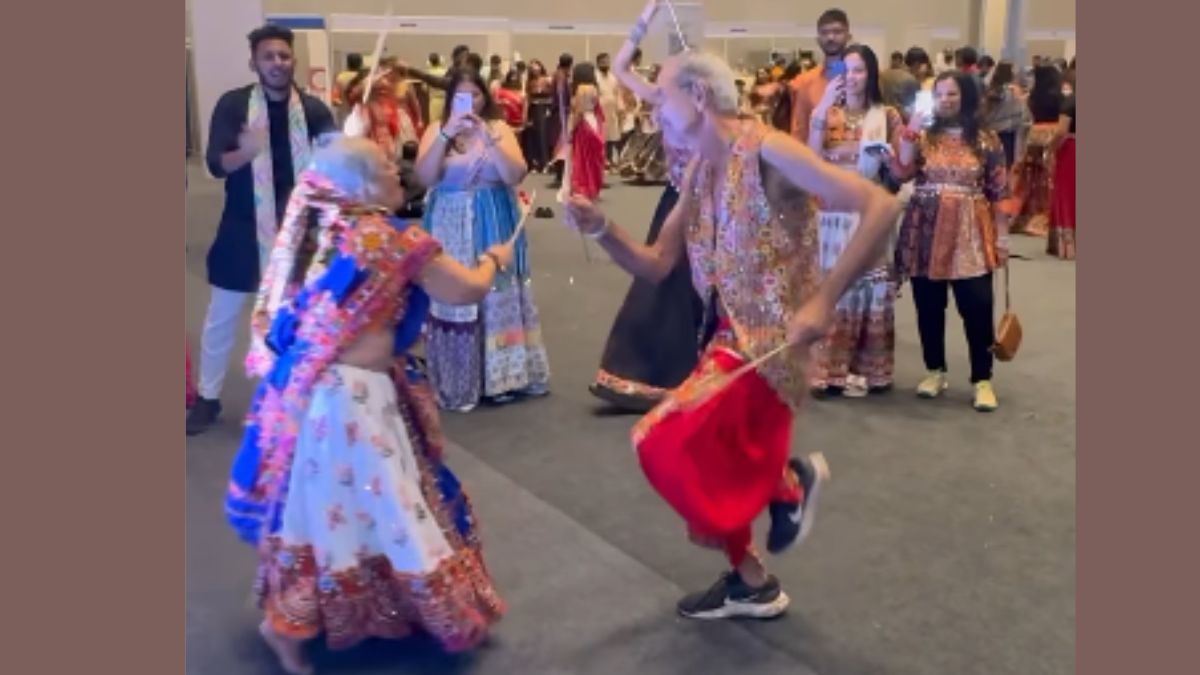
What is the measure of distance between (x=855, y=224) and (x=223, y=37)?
306 inches

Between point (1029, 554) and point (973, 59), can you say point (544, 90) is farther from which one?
point (1029, 554)

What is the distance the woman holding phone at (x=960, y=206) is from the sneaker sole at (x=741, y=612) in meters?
→ 2.20

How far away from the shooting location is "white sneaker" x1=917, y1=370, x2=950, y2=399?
5.11m

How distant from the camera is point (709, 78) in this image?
2.69m

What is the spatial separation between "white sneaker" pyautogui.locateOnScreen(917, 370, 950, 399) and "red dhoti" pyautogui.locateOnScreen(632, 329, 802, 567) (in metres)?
2.45

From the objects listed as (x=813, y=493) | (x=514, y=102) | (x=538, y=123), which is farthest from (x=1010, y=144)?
(x=813, y=493)

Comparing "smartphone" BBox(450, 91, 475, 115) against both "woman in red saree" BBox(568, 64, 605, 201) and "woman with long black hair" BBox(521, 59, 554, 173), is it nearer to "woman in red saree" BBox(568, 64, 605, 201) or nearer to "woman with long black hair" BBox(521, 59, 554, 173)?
"woman in red saree" BBox(568, 64, 605, 201)

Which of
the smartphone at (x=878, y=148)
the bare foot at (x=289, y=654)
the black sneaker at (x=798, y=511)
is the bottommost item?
the bare foot at (x=289, y=654)

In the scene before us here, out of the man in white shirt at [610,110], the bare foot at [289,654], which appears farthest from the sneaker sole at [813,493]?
the man in white shirt at [610,110]

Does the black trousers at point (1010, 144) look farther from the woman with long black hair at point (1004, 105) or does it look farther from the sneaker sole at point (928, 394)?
the sneaker sole at point (928, 394)

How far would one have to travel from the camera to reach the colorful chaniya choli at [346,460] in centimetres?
266

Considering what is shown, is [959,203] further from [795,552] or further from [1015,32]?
[1015,32]

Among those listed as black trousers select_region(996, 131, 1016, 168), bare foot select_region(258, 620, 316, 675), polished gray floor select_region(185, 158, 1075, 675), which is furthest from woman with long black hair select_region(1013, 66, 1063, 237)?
bare foot select_region(258, 620, 316, 675)

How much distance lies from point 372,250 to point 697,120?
0.80 m
